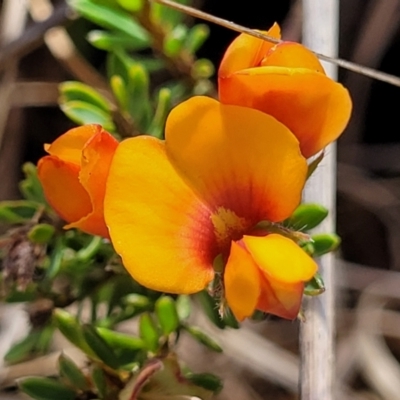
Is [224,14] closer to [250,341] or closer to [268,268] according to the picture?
[250,341]

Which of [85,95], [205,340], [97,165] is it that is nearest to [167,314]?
[205,340]

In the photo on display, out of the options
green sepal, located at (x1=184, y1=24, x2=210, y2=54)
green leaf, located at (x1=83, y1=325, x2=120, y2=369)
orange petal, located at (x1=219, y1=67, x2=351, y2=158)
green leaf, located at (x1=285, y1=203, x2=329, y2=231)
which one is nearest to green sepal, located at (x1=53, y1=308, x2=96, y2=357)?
green leaf, located at (x1=83, y1=325, x2=120, y2=369)

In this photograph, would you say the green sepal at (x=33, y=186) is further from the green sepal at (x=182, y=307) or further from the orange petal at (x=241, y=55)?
the orange petal at (x=241, y=55)

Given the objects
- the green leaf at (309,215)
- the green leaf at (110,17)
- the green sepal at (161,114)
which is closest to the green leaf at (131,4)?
the green leaf at (110,17)

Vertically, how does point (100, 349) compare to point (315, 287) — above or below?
below

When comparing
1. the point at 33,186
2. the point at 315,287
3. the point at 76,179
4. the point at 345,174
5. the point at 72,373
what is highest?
the point at 76,179

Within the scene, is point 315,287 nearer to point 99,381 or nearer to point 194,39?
point 99,381
